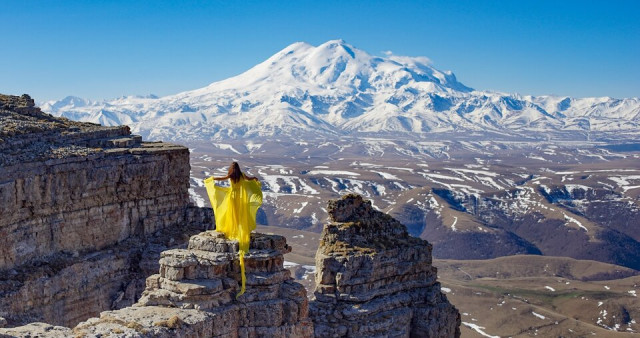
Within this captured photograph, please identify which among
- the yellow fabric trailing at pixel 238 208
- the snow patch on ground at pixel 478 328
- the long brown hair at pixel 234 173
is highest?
the long brown hair at pixel 234 173

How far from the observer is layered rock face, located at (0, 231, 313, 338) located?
20.9 metres

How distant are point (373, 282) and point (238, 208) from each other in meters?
11.4

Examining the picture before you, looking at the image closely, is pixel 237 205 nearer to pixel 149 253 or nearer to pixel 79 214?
pixel 79 214

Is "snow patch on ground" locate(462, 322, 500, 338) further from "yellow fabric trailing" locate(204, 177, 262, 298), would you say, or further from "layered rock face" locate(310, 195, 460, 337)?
"yellow fabric trailing" locate(204, 177, 262, 298)

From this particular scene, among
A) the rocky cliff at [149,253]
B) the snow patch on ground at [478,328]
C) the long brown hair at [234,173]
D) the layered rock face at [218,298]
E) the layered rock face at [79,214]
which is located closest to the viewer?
the layered rock face at [218,298]

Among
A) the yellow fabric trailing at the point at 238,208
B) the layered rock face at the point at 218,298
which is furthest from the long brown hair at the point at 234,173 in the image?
the layered rock face at the point at 218,298

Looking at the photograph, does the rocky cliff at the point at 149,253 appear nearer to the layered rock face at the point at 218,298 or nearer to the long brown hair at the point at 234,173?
the layered rock face at the point at 218,298

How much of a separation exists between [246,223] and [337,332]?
973 cm

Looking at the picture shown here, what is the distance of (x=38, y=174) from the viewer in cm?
3167

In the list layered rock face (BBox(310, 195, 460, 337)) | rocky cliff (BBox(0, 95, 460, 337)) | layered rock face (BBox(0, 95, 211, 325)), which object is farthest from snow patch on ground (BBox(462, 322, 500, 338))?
layered rock face (BBox(0, 95, 211, 325))

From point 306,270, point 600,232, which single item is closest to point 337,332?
point 306,270

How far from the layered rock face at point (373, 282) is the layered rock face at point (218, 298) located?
26.8 ft

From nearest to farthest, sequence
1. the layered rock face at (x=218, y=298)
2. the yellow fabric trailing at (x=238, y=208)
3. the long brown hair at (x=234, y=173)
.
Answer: the layered rock face at (x=218, y=298) → the yellow fabric trailing at (x=238, y=208) → the long brown hair at (x=234, y=173)

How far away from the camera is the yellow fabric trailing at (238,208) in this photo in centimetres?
2420
